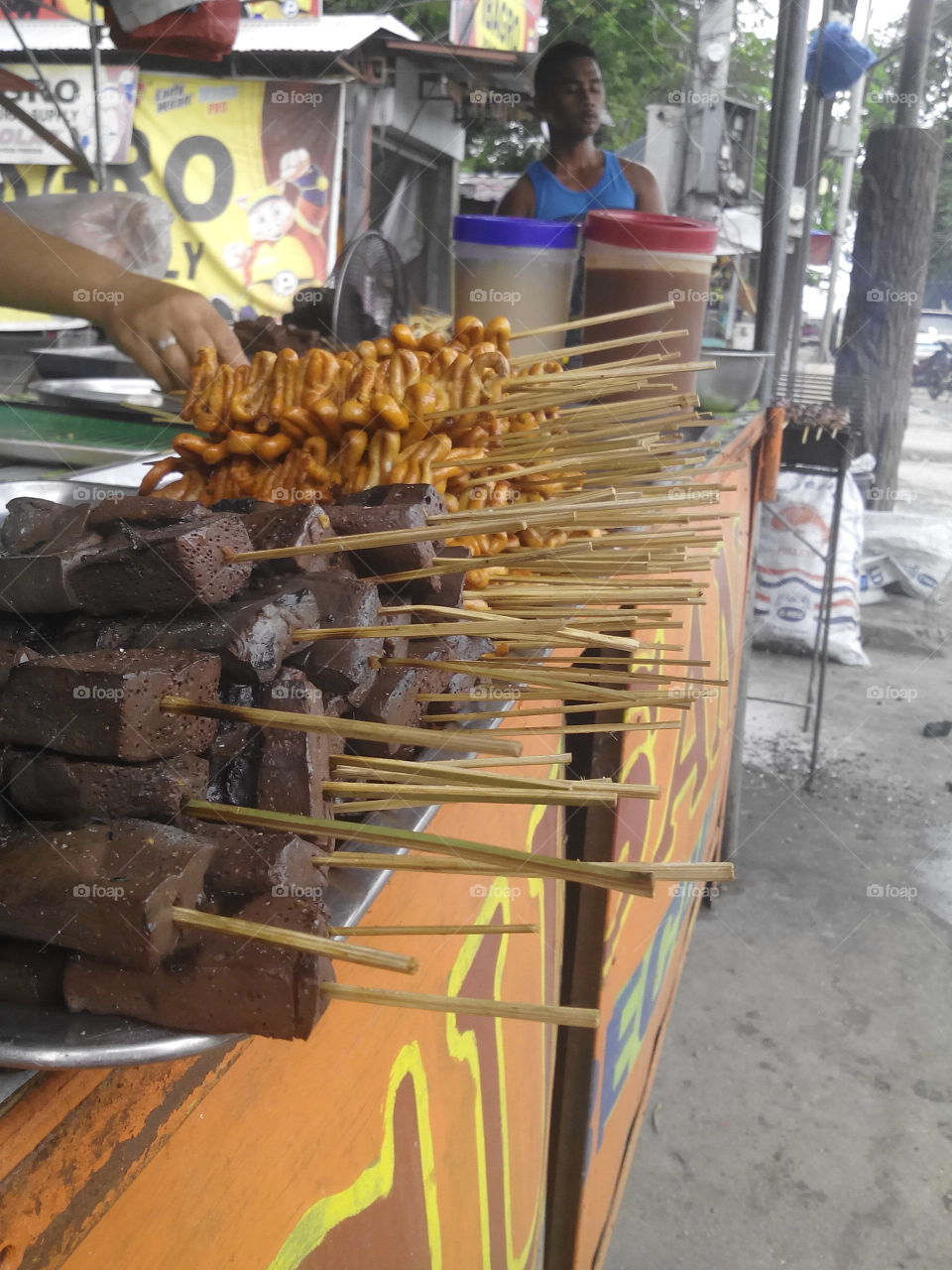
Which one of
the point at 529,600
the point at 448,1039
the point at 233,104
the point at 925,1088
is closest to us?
the point at 448,1039

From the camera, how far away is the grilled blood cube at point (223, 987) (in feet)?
2.99

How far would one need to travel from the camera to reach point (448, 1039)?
5.53 feet

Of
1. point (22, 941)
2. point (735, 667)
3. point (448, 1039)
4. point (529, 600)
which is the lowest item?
point (735, 667)

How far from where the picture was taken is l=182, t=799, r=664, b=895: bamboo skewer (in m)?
0.91

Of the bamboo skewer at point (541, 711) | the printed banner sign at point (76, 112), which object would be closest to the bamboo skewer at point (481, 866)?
the bamboo skewer at point (541, 711)

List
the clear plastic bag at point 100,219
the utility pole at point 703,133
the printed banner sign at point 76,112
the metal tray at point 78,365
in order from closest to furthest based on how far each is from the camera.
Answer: the metal tray at point 78,365 < the clear plastic bag at point 100,219 < the utility pole at point 703,133 < the printed banner sign at point 76,112

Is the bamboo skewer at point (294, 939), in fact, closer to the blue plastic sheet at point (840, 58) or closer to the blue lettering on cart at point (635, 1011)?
the blue lettering on cart at point (635, 1011)

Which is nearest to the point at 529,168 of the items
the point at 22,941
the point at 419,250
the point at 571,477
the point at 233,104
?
the point at 571,477

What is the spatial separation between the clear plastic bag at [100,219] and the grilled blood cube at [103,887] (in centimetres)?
422

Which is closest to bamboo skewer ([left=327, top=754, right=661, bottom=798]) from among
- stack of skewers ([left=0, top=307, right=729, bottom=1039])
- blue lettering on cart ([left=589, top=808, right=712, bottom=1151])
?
stack of skewers ([left=0, top=307, right=729, bottom=1039])

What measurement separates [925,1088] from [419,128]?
1182 centimetres

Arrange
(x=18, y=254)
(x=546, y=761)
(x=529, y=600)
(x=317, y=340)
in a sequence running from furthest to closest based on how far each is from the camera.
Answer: (x=317, y=340) → (x=18, y=254) → (x=529, y=600) → (x=546, y=761)

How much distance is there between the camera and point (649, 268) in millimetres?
3627

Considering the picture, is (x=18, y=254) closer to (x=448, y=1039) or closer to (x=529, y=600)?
(x=529, y=600)
